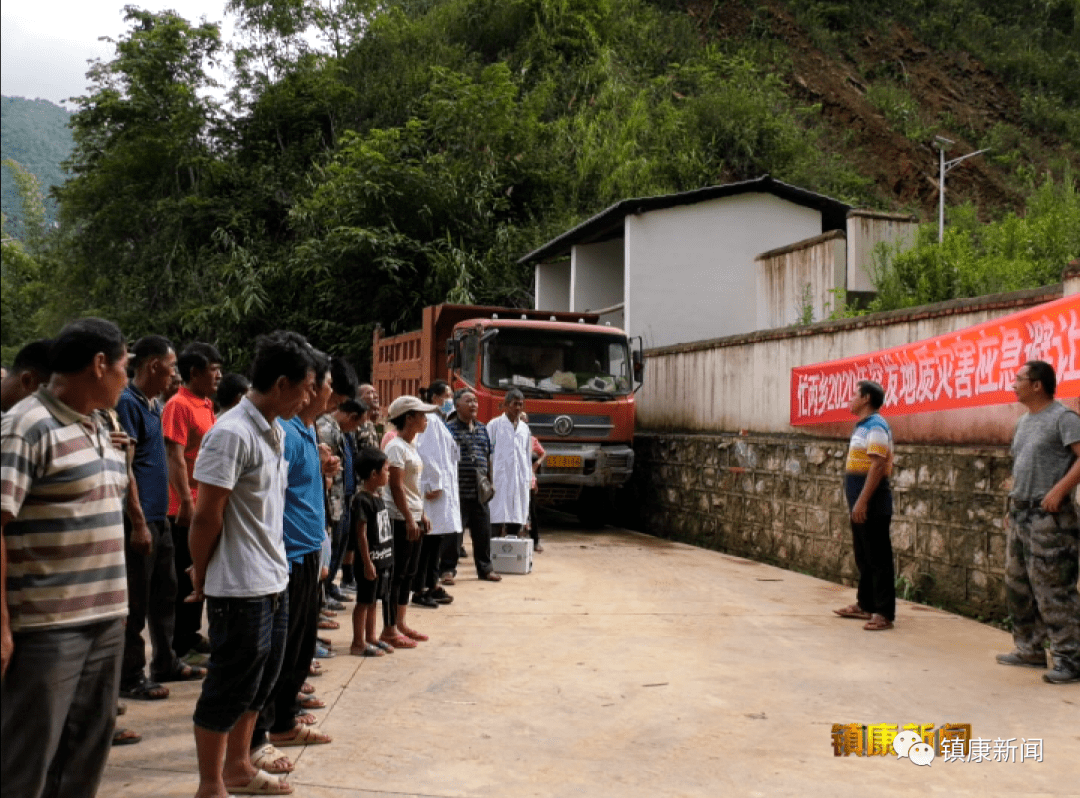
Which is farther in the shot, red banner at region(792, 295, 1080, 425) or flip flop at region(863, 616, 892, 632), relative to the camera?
flip flop at region(863, 616, 892, 632)

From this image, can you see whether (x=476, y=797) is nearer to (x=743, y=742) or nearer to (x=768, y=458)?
(x=743, y=742)

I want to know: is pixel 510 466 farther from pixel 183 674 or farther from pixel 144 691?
pixel 144 691

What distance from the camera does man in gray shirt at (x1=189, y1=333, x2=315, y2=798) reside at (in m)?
3.56

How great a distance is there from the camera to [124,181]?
30.7m

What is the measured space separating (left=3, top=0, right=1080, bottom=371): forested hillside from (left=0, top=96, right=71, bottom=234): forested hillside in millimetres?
98880

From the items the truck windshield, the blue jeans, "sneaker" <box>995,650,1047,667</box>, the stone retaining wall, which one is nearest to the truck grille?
the truck windshield

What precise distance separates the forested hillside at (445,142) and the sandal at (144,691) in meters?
18.1

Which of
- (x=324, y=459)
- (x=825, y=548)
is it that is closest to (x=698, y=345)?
(x=825, y=548)

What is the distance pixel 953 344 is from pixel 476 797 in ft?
18.1

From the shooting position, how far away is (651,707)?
5.31m

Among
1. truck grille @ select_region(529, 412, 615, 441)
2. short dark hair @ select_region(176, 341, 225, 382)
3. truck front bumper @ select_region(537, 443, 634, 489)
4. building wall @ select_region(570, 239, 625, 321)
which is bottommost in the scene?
truck front bumper @ select_region(537, 443, 634, 489)

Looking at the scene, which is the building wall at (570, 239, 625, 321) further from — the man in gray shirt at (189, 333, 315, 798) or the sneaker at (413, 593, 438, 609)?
the man in gray shirt at (189, 333, 315, 798)

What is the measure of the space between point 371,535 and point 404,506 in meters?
0.44

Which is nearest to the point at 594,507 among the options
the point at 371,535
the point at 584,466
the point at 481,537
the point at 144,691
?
the point at 584,466
